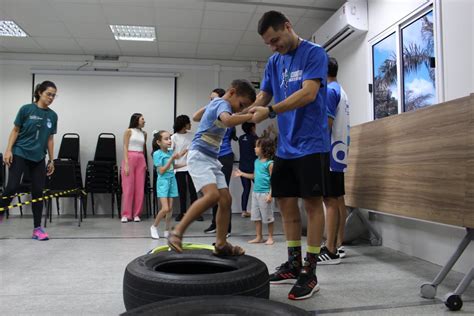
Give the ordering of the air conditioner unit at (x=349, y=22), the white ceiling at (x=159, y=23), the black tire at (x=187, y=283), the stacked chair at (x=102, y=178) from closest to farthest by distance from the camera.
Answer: the black tire at (x=187, y=283)
the air conditioner unit at (x=349, y=22)
the white ceiling at (x=159, y=23)
the stacked chair at (x=102, y=178)

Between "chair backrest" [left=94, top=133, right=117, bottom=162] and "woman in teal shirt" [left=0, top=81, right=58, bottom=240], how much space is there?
8.45 ft

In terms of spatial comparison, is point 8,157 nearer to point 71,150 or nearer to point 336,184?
point 336,184

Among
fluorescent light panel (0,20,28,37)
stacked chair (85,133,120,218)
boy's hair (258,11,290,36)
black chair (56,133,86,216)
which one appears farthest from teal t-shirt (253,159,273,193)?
fluorescent light panel (0,20,28,37)

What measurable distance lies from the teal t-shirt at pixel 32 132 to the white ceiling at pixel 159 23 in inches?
71.3

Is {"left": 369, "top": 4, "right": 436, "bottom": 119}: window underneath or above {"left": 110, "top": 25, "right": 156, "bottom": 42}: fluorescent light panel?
underneath

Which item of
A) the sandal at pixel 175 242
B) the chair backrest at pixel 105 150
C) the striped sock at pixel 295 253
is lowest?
the striped sock at pixel 295 253

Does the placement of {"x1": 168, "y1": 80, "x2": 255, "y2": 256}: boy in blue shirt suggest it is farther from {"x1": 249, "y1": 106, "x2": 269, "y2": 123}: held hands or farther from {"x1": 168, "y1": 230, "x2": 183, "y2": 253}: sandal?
{"x1": 249, "y1": 106, "x2": 269, "y2": 123}: held hands

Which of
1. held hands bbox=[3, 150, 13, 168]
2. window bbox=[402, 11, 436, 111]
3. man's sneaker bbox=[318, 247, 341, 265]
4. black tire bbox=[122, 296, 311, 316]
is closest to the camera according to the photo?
black tire bbox=[122, 296, 311, 316]

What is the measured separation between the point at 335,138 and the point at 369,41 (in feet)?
6.09

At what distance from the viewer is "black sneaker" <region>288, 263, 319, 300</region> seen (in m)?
1.81

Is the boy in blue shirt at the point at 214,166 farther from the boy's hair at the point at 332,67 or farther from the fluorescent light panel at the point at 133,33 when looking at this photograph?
the fluorescent light panel at the point at 133,33

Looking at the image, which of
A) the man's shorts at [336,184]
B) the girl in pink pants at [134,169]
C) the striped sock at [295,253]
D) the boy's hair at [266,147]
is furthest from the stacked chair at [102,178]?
the striped sock at [295,253]

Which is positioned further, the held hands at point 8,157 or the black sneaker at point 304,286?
the held hands at point 8,157

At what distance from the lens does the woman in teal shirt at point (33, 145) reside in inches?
133
